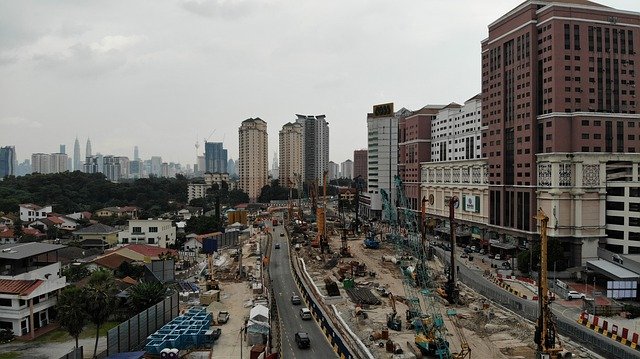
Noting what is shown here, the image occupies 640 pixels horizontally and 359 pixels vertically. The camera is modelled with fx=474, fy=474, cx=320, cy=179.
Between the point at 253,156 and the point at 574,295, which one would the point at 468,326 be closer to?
the point at 574,295

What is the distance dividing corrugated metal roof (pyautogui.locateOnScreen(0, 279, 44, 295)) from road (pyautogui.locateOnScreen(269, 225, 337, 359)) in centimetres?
1692

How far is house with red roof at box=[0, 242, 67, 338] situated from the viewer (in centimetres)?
3089

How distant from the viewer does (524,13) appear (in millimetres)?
57281

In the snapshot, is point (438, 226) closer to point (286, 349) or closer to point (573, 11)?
point (573, 11)

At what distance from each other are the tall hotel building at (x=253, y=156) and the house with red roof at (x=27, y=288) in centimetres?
12432

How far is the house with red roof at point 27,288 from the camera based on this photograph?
101 feet

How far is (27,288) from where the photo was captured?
31453 mm

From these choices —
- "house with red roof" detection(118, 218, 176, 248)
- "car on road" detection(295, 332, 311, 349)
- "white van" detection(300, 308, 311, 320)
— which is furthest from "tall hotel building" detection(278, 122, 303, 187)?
"car on road" detection(295, 332, 311, 349)

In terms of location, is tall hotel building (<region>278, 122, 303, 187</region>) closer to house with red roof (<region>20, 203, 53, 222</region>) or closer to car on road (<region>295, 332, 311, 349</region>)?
house with red roof (<region>20, 203, 53, 222</region>)

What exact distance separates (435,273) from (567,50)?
29054mm

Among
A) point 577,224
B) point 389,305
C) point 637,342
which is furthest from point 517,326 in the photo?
point 577,224

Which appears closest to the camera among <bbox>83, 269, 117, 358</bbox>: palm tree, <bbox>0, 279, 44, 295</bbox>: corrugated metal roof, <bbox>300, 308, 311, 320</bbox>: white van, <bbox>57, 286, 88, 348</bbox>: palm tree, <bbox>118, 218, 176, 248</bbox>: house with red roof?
<bbox>57, 286, 88, 348</bbox>: palm tree

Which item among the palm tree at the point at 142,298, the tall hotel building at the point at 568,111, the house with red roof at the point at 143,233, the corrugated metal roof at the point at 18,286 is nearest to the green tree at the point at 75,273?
the corrugated metal roof at the point at 18,286

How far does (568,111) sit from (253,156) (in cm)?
12180
